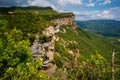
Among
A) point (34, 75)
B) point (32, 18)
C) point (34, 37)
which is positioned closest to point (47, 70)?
point (34, 37)

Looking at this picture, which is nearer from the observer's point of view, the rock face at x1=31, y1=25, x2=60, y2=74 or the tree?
the tree

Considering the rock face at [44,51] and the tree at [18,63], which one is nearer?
the tree at [18,63]

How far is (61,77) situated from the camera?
5709 cm

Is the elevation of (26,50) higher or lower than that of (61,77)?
higher

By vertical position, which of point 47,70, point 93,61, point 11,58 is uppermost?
point 11,58

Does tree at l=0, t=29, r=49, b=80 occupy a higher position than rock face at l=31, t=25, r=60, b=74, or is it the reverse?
tree at l=0, t=29, r=49, b=80

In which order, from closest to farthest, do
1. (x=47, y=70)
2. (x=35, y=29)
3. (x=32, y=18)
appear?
(x=47, y=70) → (x=35, y=29) → (x=32, y=18)

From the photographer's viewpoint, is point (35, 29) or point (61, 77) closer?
point (61, 77)

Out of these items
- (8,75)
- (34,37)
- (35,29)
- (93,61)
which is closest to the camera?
(8,75)

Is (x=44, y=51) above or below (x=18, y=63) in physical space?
below

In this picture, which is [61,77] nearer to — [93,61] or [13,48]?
[13,48]

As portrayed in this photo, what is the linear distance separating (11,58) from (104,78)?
1362 inches

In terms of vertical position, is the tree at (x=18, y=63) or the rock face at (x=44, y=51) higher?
the tree at (x=18, y=63)

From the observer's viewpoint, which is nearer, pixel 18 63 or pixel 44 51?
pixel 18 63
